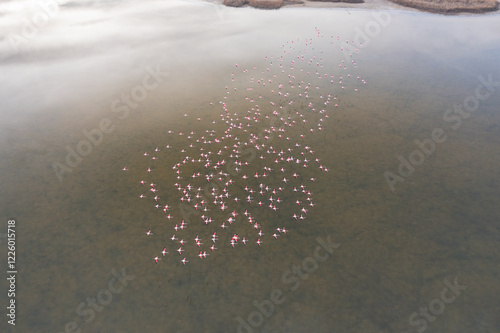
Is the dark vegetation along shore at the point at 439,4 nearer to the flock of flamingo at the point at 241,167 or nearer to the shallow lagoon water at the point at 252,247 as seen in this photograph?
the shallow lagoon water at the point at 252,247

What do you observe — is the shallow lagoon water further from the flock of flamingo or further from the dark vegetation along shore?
the dark vegetation along shore

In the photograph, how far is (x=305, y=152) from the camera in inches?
867

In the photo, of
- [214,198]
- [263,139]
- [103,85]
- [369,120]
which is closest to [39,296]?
[214,198]

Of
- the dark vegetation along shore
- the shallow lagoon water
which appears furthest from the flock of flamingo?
the dark vegetation along shore

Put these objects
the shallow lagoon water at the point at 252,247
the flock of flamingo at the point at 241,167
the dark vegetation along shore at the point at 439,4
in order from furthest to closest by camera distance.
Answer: the dark vegetation along shore at the point at 439,4 < the flock of flamingo at the point at 241,167 < the shallow lagoon water at the point at 252,247

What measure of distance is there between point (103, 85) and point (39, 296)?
2116 centimetres

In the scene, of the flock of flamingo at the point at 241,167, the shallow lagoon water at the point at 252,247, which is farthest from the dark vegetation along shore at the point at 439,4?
the flock of flamingo at the point at 241,167

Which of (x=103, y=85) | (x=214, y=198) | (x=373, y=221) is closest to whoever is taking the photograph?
(x=373, y=221)

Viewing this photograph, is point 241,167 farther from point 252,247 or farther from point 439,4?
point 439,4

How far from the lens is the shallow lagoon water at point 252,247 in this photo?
13836mm

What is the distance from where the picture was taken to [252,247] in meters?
16.2

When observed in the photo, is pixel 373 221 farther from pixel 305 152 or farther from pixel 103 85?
pixel 103 85

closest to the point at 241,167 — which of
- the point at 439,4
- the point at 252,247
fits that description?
the point at 252,247

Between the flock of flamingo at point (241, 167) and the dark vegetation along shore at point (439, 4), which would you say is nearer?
the flock of flamingo at point (241, 167)
